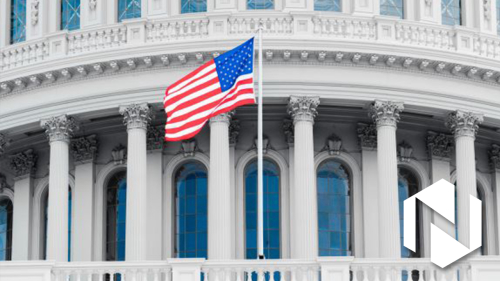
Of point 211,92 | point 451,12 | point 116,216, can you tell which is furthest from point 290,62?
point 211,92

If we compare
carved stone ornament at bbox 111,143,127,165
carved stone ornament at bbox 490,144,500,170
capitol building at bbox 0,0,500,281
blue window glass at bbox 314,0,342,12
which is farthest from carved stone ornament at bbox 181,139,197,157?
carved stone ornament at bbox 490,144,500,170

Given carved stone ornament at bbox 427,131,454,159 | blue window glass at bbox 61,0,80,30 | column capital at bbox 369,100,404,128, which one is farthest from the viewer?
blue window glass at bbox 61,0,80,30

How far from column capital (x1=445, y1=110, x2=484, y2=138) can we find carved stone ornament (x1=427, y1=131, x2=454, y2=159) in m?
1.70

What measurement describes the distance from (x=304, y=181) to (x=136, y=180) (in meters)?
4.79

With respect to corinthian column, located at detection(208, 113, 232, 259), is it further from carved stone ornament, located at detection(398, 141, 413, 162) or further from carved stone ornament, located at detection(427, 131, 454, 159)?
carved stone ornament, located at detection(427, 131, 454, 159)

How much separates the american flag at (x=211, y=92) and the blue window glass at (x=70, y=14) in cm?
1105

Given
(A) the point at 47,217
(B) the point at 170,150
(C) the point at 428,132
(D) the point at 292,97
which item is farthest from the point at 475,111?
(A) the point at 47,217

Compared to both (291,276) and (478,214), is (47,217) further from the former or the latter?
(291,276)

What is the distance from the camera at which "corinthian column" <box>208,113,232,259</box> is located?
51.5 metres

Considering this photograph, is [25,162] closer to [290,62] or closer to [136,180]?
[136,180]

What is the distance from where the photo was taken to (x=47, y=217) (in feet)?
186

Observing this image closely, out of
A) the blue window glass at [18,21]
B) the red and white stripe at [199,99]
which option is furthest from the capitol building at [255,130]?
the red and white stripe at [199,99]

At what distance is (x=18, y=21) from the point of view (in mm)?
58906

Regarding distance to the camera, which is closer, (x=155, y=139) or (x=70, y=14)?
(x=155, y=139)
